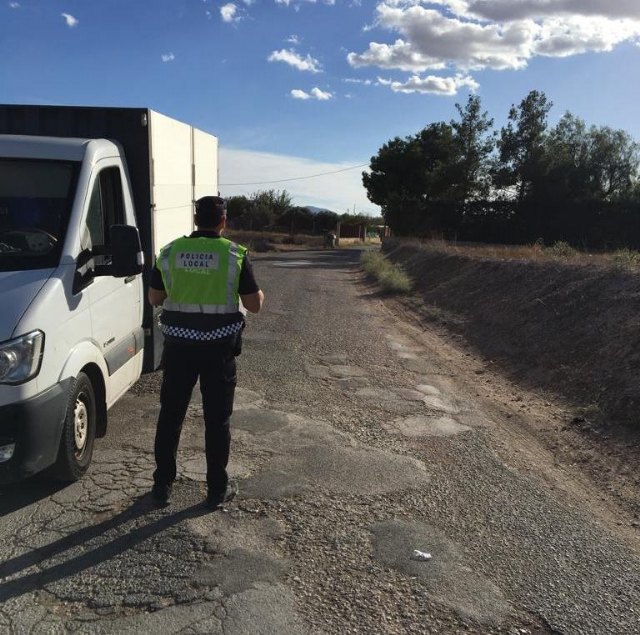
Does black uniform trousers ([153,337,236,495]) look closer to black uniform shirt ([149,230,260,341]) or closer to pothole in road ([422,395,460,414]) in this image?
black uniform shirt ([149,230,260,341])

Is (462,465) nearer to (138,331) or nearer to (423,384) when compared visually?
(423,384)

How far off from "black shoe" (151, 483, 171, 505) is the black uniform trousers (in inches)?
1.0

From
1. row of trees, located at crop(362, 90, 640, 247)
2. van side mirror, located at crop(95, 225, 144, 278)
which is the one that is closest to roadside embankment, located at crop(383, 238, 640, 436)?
van side mirror, located at crop(95, 225, 144, 278)

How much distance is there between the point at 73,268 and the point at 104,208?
1.04m

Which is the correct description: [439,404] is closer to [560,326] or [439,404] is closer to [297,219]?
[560,326]

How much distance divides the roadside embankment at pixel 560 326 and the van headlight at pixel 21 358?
16.6 ft

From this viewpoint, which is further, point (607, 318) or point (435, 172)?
point (435, 172)

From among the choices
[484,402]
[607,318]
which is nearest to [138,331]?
[484,402]

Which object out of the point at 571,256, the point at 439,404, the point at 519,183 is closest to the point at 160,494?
the point at 439,404

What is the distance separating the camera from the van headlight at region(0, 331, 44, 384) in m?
3.28

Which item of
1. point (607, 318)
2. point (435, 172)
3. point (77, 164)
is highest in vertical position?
point (435, 172)

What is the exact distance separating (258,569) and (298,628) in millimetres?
504

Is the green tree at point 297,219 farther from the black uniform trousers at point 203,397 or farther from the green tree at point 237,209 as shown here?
the black uniform trousers at point 203,397

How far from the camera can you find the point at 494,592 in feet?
10.1
